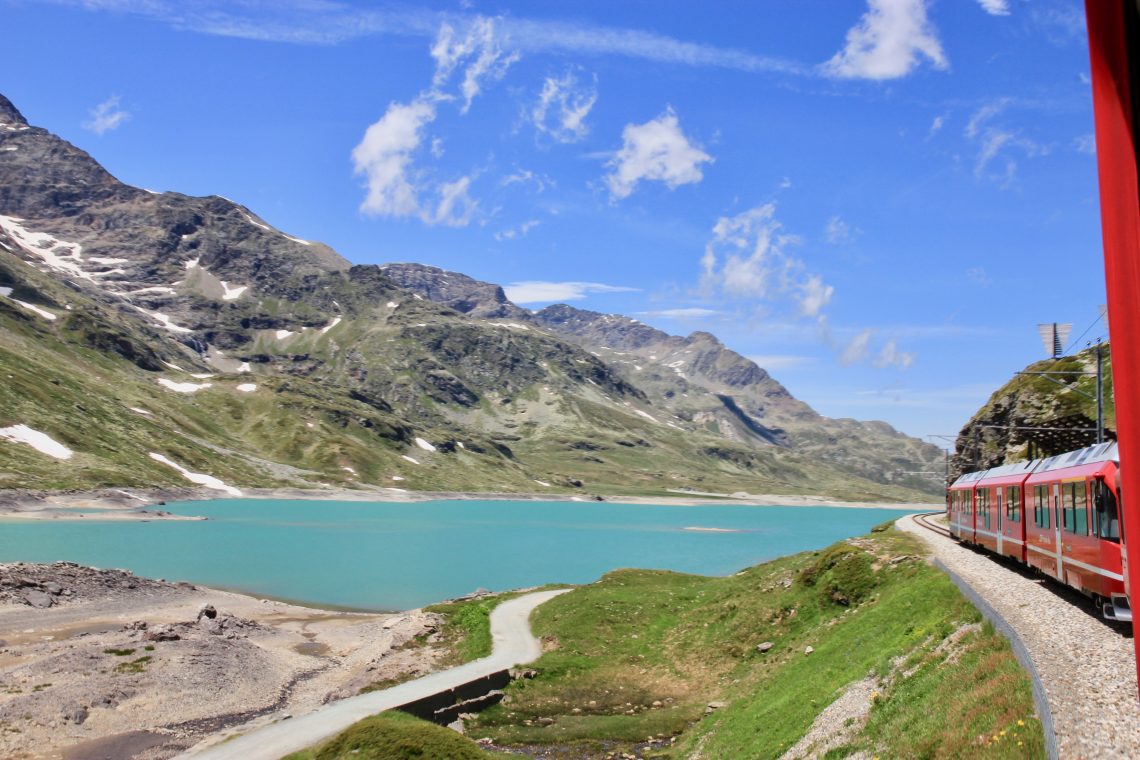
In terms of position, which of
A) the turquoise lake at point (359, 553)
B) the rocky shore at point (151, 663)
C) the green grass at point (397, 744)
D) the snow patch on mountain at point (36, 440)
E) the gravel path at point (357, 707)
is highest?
the snow patch on mountain at point (36, 440)

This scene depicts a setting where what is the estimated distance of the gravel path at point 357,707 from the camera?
30375 mm

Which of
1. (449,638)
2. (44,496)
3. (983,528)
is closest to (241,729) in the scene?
(449,638)

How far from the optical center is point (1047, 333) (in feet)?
132

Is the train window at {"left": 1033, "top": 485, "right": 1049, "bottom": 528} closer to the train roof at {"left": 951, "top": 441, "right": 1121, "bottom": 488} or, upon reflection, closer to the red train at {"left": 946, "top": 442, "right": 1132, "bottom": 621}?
the red train at {"left": 946, "top": 442, "right": 1132, "bottom": 621}

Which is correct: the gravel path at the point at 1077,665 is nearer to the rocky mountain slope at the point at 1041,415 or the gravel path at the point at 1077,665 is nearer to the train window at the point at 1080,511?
the train window at the point at 1080,511

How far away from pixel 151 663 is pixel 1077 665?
45.0m

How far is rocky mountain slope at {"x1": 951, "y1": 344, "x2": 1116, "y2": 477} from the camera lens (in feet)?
222

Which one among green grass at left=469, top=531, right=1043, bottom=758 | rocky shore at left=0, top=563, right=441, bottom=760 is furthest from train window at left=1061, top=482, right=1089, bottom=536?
rocky shore at left=0, top=563, right=441, bottom=760

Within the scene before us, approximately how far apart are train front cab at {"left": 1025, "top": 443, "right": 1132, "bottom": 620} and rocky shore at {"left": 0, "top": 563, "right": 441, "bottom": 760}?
32.0m

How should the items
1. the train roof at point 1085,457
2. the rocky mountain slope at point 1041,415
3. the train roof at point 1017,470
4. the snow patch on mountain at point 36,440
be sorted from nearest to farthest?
the train roof at point 1085,457 < the train roof at point 1017,470 < the rocky mountain slope at point 1041,415 < the snow patch on mountain at point 36,440

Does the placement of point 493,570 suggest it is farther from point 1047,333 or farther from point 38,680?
point 1047,333

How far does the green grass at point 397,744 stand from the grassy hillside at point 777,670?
950 cm

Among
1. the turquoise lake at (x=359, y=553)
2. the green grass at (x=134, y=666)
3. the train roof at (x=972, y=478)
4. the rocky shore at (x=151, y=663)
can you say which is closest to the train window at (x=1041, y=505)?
the train roof at (x=972, y=478)

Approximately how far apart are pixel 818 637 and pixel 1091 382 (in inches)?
1829
